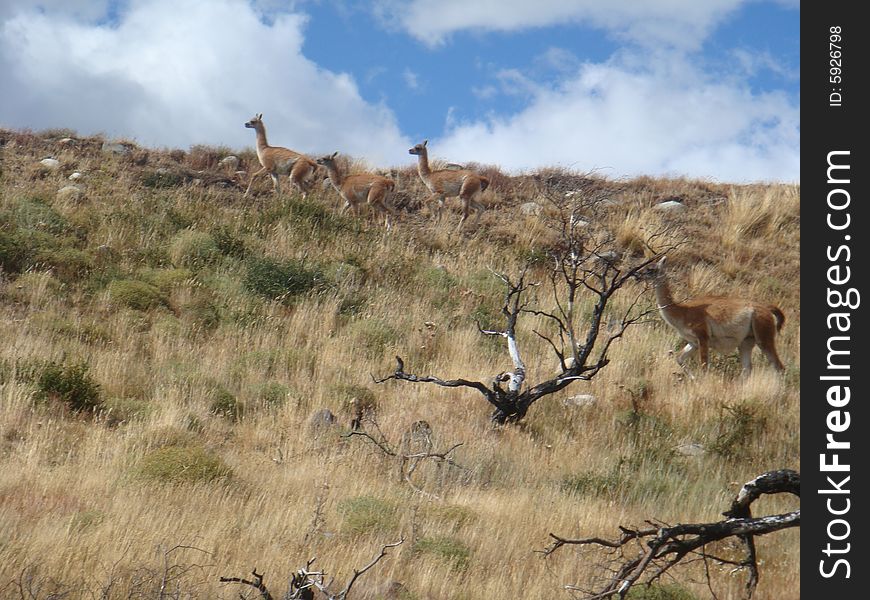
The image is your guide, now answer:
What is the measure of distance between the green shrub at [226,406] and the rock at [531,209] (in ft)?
39.0

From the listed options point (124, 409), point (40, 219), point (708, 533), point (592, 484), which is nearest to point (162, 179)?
point (40, 219)

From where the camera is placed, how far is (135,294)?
1305cm

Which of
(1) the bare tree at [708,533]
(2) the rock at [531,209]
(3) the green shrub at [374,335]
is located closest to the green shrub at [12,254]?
(3) the green shrub at [374,335]

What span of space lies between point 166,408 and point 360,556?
3.59m

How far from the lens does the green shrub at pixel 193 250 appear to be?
15281mm

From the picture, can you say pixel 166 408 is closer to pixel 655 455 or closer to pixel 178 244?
pixel 655 455

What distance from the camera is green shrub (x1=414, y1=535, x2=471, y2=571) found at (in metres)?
6.28

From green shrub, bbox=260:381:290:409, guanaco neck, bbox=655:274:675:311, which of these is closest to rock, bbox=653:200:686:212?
guanaco neck, bbox=655:274:675:311

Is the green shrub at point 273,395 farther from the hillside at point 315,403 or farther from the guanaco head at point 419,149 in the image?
the guanaco head at point 419,149

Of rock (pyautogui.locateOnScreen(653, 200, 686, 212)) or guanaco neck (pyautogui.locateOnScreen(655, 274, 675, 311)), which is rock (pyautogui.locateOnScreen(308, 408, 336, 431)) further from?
rock (pyautogui.locateOnScreen(653, 200, 686, 212))

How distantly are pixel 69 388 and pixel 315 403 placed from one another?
249cm

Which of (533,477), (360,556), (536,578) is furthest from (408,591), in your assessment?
(533,477)

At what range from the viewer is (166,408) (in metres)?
9.04

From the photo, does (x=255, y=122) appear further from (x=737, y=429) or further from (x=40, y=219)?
(x=737, y=429)
